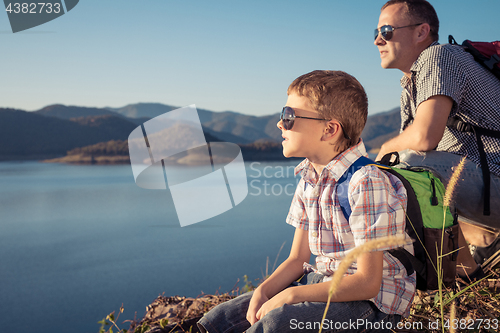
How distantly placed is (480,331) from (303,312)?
1029 millimetres

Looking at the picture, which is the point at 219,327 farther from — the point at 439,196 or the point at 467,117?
the point at 467,117

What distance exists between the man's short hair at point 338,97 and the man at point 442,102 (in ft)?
2.90

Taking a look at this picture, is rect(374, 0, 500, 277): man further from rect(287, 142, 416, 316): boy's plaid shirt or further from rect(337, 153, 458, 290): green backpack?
rect(287, 142, 416, 316): boy's plaid shirt

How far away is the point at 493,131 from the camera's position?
2.51 metres

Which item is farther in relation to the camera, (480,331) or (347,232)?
(480,331)

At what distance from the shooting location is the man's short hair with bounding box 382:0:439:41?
109 inches

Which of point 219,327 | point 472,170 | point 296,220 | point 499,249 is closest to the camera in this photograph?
point 219,327

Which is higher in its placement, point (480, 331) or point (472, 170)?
point (472, 170)

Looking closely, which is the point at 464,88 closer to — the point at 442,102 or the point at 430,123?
the point at 442,102

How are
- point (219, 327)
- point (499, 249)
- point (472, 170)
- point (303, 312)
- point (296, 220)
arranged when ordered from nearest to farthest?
point (303, 312)
point (219, 327)
point (296, 220)
point (472, 170)
point (499, 249)

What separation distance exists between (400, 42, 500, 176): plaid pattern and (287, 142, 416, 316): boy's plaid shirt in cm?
103

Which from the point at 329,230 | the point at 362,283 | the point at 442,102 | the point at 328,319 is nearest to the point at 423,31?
the point at 442,102

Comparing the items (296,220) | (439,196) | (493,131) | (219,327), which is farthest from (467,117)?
(219,327)

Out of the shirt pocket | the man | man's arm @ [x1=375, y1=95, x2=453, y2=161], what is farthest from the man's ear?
the shirt pocket
